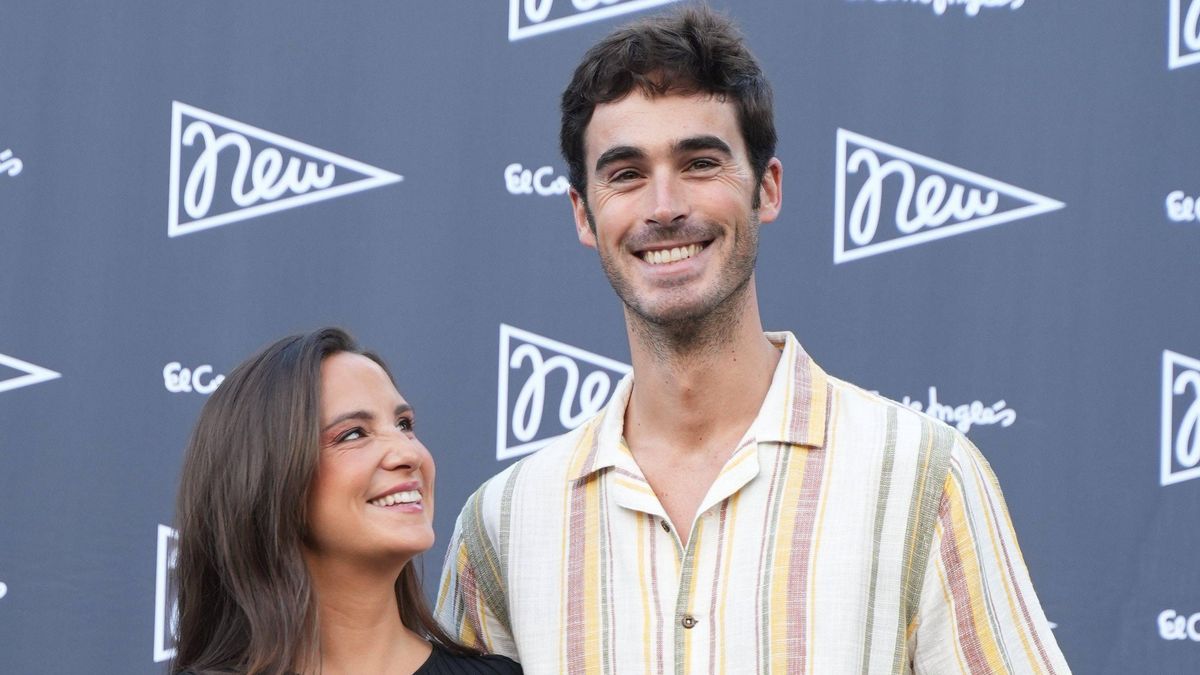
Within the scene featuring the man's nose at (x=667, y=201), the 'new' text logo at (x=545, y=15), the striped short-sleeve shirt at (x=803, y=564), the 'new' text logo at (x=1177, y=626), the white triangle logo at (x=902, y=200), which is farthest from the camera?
the 'new' text logo at (x=545, y=15)

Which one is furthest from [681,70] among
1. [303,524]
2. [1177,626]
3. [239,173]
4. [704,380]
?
[1177,626]

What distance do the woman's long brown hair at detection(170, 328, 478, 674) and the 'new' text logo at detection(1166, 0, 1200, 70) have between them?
1813 millimetres

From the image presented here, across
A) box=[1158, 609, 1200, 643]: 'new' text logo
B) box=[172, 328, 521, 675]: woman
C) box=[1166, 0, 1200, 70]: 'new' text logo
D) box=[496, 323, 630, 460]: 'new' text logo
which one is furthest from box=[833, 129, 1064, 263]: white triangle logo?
box=[172, 328, 521, 675]: woman

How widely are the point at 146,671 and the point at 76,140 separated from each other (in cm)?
112

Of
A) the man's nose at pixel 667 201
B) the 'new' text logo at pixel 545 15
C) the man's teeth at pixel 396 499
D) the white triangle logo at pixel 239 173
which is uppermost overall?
the 'new' text logo at pixel 545 15

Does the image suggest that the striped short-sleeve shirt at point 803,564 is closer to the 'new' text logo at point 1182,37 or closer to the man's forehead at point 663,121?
the man's forehead at point 663,121

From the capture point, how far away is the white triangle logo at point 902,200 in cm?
282

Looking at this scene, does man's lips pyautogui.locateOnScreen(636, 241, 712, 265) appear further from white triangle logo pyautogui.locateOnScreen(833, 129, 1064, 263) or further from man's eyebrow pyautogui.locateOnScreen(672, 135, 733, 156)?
white triangle logo pyautogui.locateOnScreen(833, 129, 1064, 263)

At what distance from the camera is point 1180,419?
2729 mm

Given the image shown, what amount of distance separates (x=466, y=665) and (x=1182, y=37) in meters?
1.91

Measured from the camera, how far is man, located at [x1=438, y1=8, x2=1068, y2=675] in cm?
169

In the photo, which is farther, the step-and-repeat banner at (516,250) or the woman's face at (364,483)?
the step-and-repeat banner at (516,250)

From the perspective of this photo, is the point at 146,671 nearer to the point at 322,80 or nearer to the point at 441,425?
the point at 441,425

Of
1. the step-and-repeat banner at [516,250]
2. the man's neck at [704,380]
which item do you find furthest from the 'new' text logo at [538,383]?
the man's neck at [704,380]
